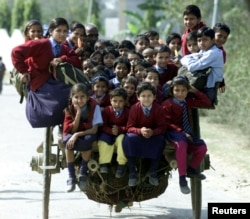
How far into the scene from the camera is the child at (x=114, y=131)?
767 cm

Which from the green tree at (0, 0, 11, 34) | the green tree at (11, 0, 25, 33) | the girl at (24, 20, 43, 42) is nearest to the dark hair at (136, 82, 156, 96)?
the girl at (24, 20, 43, 42)

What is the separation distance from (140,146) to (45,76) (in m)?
1.13

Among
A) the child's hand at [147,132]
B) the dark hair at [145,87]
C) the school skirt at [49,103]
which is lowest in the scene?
the child's hand at [147,132]

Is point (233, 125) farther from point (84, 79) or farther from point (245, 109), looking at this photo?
point (84, 79)

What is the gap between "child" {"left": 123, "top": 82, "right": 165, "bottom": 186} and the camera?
25.0 feet

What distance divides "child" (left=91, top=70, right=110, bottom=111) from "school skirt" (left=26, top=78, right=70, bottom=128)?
30 centimetres

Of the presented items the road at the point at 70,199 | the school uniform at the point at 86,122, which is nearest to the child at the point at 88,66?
the school uniform at the point at 86,122

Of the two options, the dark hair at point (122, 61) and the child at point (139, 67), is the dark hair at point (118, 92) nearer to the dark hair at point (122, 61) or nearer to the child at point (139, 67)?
the child at point (139, 67)

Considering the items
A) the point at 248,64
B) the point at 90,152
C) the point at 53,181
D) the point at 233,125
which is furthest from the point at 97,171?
the point at 233,125

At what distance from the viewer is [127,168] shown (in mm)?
7844

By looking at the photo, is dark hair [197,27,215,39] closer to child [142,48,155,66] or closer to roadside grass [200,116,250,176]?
child [142,48,155,66]

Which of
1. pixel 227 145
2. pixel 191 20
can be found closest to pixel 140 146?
pixel 191 20

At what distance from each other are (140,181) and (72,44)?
206 centimetres

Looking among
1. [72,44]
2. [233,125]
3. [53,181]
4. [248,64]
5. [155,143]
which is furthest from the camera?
[233,125]
